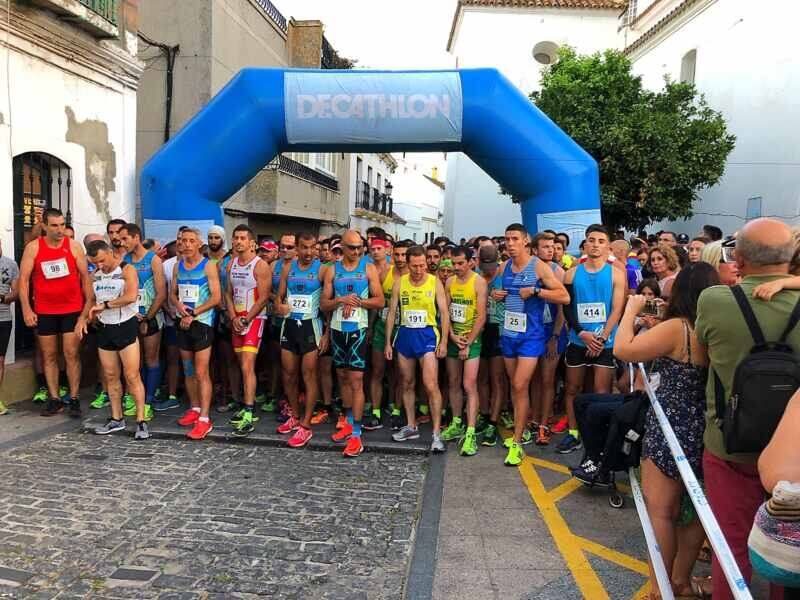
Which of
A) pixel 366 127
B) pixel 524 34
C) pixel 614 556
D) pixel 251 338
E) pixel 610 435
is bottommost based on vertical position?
pixel 614 556

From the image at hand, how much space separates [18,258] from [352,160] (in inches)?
809

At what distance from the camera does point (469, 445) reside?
216 inches

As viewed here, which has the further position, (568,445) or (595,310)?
(568,445)

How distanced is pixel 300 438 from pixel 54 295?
3.05 meters

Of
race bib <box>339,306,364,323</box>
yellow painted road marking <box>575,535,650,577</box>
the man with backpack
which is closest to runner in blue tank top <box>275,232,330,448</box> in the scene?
race bib <box>339,306,364,323</box>

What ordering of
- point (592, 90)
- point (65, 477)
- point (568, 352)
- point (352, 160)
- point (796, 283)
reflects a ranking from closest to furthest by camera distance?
1. point (796, 283)
2. point (65, 477)
3. point (568, 352)
4. point (592, 90)
5. point (352, 160)

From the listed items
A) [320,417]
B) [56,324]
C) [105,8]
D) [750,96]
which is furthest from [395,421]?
[750,96]

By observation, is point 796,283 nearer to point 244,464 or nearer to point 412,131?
point 244,464

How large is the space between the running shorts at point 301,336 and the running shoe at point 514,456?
2.04 metres

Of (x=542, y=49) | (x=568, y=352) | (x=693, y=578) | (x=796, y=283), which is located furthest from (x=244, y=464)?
(x=542, y=49)

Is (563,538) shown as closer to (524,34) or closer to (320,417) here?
(320,417)

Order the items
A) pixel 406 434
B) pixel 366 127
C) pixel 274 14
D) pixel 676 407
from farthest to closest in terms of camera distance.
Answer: pixel 274 14
pixel 366 127
pixel 406 434
pixel 676 407

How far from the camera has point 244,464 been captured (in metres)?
5.14

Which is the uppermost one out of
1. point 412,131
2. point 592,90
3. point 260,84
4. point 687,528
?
point 592,90
